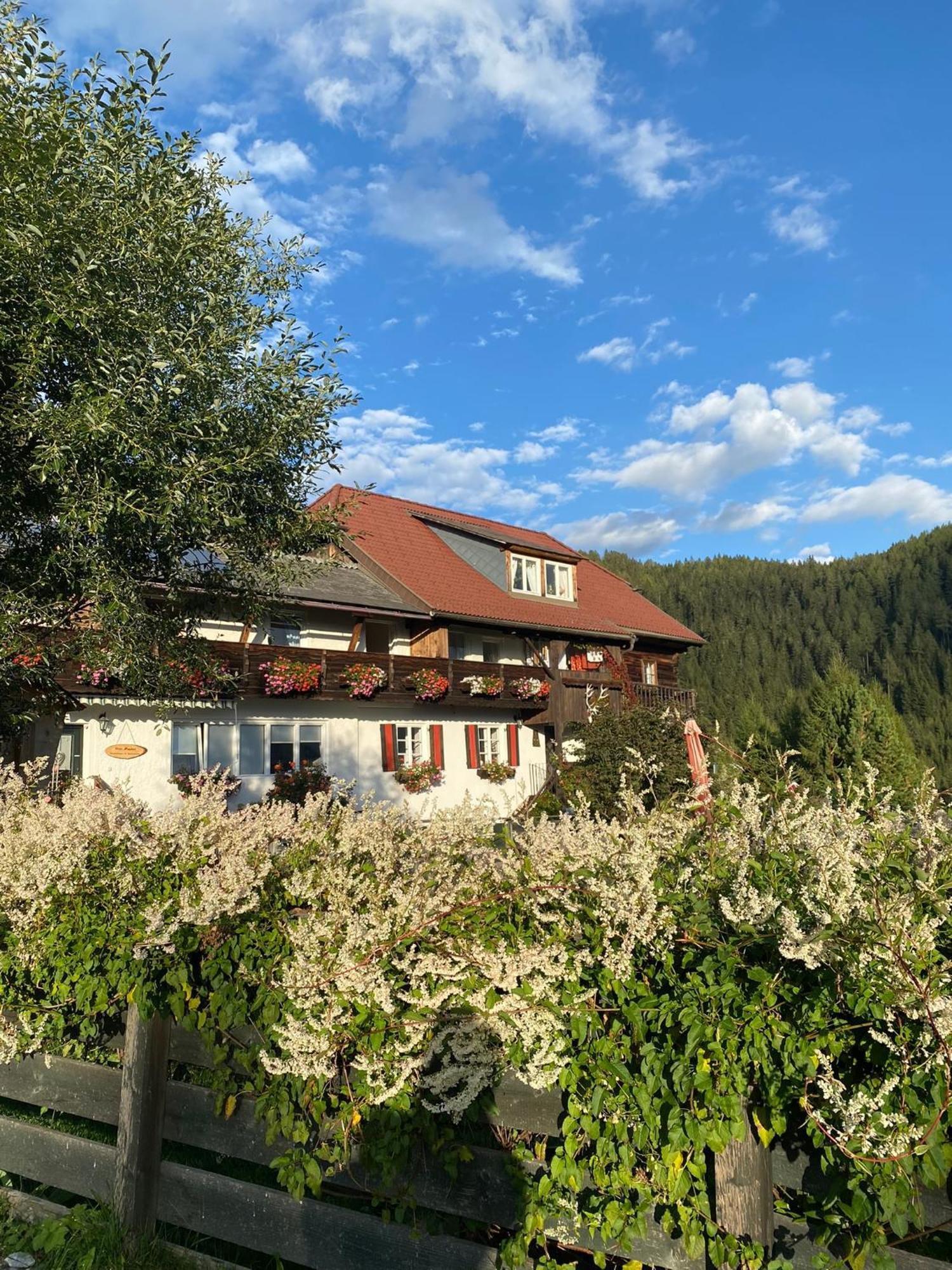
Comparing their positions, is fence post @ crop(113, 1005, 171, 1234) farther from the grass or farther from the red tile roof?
the red tile roof

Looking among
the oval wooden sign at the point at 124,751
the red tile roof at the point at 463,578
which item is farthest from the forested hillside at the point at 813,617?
the oval wooden sign at the point at 124,751

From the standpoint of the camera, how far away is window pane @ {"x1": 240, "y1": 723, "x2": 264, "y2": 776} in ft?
70.5

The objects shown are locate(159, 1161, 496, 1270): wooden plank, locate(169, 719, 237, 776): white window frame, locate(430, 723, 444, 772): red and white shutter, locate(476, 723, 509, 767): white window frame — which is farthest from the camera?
locate(476, 723, 509, 767): white window frame

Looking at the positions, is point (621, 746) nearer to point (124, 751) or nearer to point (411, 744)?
point (411, 744)

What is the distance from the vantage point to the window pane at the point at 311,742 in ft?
75.4

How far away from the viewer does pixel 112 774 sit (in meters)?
18.6

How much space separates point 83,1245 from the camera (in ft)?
14.0

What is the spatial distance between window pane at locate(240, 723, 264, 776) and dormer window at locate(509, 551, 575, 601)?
12566 millimetres

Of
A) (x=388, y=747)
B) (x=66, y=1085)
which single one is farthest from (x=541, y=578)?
(x=66, y=1085)

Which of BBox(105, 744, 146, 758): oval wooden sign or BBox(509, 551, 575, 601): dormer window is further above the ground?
BBox(509, 551, 575, 601): dormer window

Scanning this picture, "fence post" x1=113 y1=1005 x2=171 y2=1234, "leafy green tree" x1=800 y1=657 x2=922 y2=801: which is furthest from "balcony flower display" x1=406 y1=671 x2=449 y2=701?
"fence post" x1=113 y1=1005 x2=171 y2=1234

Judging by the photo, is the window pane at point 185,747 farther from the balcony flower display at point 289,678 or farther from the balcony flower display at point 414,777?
the balcony flower display at point 414,777

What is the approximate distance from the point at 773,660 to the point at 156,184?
122555 millimetres

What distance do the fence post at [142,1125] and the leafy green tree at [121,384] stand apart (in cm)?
538
